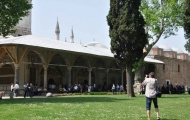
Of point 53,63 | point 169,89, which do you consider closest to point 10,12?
point 53,63

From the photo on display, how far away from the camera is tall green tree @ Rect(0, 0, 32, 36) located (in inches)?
615

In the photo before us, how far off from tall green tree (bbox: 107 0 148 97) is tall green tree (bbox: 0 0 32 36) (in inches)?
238

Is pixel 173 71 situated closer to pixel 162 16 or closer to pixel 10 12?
pixel 162 16

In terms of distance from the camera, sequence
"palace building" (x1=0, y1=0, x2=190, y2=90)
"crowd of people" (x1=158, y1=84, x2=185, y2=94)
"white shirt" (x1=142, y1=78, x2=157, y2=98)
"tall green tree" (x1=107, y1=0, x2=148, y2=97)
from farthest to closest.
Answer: "crowd of people" (x1=158, y1=84, x2=185, y2=94)
"palace building" (x1=0, y1=0, x2=190, y2=90)
"tall green tree" (x1=107, y1=0, x2=148, y2=97)
"white shirt" (x1=142, y1=78, x2=157, y2=98)

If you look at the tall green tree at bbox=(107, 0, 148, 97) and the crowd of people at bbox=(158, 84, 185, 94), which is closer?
the tall green tree at bbox=(107, 0, 148, 97)

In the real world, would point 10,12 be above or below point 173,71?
above

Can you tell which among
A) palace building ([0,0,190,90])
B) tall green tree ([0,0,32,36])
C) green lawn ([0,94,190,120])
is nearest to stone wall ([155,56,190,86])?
palace building ([0,0,190,90])

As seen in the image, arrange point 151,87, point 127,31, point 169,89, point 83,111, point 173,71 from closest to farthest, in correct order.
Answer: point 151,87, point 83,111, point 127,31, point 169,89, point 173,71

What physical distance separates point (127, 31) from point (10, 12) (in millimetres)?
7315

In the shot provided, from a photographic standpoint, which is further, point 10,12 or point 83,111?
point 10,12

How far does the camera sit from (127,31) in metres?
19.7

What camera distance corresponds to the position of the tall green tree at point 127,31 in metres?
19.6

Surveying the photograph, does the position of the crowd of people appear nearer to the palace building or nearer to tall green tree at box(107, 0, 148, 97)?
the palace building

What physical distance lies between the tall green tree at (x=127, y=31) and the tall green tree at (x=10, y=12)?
6042mm
